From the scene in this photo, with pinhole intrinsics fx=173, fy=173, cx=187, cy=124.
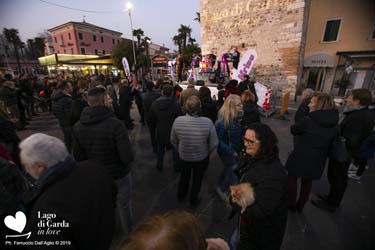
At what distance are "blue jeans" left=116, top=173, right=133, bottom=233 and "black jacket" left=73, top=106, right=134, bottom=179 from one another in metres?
0.25

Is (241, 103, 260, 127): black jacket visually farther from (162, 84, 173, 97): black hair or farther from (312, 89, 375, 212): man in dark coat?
(162, 84, 173, 97): black hair

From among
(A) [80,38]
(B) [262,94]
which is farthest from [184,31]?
(B) [262,94]

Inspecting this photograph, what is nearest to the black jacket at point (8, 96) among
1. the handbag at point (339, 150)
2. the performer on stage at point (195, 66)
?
the handbag at point (339, 150)

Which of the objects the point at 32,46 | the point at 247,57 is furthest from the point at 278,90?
the point at 32,46

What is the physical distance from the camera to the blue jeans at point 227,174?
2833 mm

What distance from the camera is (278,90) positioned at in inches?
459

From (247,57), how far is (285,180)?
6117mm

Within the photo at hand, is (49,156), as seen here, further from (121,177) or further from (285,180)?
(285,180)

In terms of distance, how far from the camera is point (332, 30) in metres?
13.2

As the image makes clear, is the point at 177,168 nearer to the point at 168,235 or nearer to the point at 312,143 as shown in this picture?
the point at 312,143

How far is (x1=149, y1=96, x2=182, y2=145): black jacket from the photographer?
3450mm

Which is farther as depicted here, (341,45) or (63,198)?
(341,45)

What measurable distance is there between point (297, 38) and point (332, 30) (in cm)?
605

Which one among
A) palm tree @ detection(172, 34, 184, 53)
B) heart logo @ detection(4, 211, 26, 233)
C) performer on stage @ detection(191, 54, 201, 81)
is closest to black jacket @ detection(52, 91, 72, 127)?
heart logo @ detection(4, 211, 26, 233)
